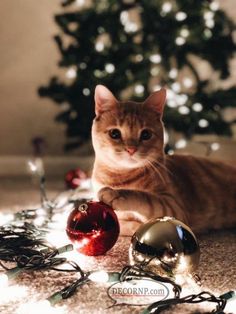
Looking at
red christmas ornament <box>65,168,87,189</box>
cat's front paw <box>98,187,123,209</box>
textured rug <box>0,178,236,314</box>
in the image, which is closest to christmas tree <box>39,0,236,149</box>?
red christmas ornament <box>65,168,87,189</box>

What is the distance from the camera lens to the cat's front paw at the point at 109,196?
1.24 meters

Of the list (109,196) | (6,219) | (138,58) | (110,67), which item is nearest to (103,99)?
(109,196)

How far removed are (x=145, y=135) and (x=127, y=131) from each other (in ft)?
0.22

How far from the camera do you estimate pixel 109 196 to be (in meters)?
1.25

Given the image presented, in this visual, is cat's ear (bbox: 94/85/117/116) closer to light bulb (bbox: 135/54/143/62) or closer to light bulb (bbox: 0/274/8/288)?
light bulb (bbox: 0/274/8/288)

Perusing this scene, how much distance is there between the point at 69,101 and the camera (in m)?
2.67

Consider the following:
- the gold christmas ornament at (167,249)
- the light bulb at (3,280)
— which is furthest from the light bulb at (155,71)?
the light bulb at (3,280)

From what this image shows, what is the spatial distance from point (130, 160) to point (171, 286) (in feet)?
1.51

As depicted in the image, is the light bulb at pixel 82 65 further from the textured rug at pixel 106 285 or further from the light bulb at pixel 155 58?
the textured rug at pixel 106 285

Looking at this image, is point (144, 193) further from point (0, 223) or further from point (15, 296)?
point (0, 223)

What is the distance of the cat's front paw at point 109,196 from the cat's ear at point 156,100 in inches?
14.8

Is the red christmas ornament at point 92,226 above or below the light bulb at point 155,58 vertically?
below

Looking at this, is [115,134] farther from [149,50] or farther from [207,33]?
[207,33]

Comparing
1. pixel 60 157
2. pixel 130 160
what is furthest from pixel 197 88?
pixel 130 160
